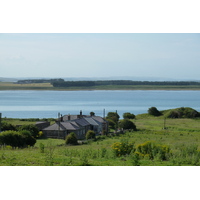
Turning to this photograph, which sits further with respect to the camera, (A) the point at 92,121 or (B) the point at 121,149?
(A) the point at 92,121

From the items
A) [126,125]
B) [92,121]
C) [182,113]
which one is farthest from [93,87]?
[92,121]

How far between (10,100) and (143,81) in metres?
55.7

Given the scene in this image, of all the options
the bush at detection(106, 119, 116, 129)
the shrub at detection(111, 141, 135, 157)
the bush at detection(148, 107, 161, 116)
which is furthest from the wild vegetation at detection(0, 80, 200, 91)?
the shrub at detection(111, 141, 135, 157)

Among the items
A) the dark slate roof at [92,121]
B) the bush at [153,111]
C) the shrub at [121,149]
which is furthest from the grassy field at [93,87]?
the shrub at [121,149]

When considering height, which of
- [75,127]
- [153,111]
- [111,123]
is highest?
[75,127]

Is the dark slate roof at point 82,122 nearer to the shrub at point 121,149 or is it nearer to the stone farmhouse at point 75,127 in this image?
the stone farmhouse at point 75,127

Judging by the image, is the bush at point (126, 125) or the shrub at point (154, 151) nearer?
the shrub at point (154, 151)

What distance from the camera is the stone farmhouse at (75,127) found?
2570 centimetres

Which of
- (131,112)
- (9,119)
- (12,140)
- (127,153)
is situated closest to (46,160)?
(127,153)

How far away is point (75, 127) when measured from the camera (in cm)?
2652

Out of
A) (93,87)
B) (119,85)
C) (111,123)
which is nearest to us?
(111,123)

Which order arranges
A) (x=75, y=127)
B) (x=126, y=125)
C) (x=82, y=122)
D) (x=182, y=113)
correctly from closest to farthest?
(x=75, y=127) → (x=82, y=122) → (x=126, y=125) → (x=182, y=113)

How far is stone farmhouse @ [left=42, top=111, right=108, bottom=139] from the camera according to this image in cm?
2570

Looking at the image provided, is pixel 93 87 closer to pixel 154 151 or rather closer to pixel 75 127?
pixel 75 127
